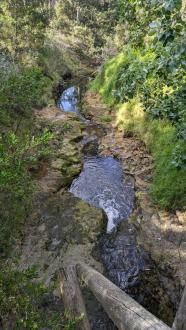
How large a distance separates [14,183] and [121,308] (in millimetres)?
3064

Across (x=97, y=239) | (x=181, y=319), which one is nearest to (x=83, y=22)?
(x=97, y=239)

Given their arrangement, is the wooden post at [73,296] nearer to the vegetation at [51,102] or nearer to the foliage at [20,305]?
the vegetation at [51,102]

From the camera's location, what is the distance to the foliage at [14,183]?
Answer: 5.90m

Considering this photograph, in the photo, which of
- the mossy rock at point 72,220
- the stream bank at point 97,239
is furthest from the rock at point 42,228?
the mossy rock at point 72,220

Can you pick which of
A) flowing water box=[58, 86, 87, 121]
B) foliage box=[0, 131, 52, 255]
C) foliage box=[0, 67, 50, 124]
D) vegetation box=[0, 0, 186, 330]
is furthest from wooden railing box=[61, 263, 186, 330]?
flowing water box=[58, 86, 87, 121]

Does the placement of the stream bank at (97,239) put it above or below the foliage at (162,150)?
below

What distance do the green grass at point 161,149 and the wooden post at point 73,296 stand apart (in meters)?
2.68

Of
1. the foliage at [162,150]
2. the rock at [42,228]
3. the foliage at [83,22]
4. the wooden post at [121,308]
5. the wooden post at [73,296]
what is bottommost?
the foliage at [83,22]

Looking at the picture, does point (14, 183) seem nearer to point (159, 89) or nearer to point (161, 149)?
point (159, 89)

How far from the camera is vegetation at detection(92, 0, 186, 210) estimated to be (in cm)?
382

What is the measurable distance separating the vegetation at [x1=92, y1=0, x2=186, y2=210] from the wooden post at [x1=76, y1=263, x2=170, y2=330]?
2220 mm

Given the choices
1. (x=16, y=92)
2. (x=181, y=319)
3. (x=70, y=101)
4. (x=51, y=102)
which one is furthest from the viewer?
(x=70, y=101)

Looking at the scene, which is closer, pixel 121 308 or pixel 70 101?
pixel 121 308

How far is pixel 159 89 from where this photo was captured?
7250 millimetres
